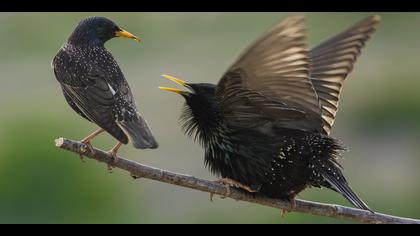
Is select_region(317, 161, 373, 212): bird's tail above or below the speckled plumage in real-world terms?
below

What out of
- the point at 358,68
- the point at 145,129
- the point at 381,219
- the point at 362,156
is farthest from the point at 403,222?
the point at 358,68

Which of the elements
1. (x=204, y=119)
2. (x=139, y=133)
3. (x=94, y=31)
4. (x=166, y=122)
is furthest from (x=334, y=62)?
(x=166, y=122)

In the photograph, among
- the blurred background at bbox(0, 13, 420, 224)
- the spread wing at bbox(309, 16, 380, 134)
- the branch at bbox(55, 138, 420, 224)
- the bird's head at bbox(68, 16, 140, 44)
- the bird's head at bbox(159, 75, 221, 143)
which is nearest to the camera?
the branch at bbox(55, 138, 420, 224)

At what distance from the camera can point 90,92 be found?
627 centimetres

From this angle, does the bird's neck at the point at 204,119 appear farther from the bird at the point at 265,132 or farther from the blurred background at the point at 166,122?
the blurred background at the point at 166,122

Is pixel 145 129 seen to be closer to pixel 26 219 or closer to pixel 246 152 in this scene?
pixel 246 152

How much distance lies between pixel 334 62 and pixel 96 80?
73.6 inches

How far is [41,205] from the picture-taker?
14.4 meters

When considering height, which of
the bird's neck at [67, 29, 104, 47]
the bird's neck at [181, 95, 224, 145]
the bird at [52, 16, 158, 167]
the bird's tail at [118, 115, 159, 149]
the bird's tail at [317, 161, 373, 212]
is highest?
the bird's neck at [67, 29, 104, 47]

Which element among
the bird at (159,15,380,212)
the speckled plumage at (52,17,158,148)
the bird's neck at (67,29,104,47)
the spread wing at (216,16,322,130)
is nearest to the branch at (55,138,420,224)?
the bird at (159,15,380,212)

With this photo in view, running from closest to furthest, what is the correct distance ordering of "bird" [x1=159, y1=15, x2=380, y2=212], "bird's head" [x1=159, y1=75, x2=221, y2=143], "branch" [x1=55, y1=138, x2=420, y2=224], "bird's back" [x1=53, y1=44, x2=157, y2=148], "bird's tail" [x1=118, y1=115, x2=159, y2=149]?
"bird's tail" [x1=118, y1=115, x2=159, y2=149] < "branch" [x1=55, y1=138, x2=420, y2=224] < "bird's back" [x1=53, y1=44, x2=157, y2=148] < "bird" [x1=159, y1=15, x2=380, y2=212] < "bird's head" [x1=159, y1=75, x2=221, y2=143]

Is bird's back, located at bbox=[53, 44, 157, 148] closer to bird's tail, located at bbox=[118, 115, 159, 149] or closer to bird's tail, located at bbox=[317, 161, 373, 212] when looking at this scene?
bird's tail, located at bbox=[118, 115, 159, 149]

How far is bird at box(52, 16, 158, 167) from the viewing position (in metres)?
6.12

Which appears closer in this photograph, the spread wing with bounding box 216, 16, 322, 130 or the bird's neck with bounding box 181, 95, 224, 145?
the spread wing with bounding box 216, 16, 322, 130
